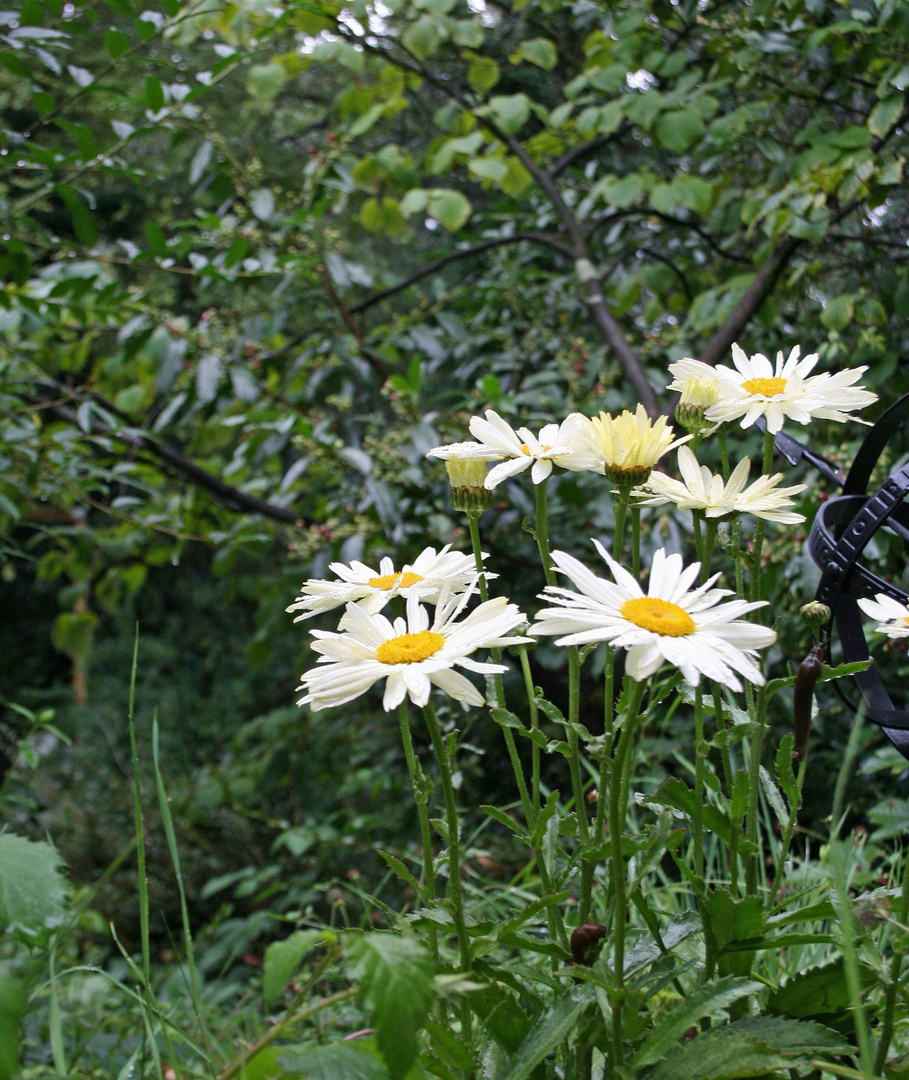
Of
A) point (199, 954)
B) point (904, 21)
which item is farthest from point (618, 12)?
point (199, 954)

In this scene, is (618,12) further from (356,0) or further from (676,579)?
(676,579)

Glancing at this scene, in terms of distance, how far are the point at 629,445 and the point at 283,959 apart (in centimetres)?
28

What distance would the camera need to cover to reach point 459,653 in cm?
37

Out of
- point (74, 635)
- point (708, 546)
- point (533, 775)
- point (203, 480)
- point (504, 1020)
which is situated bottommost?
point (74, 635)

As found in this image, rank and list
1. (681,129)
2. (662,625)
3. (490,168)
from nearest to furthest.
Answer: (662,625), (681,129), (490,168)

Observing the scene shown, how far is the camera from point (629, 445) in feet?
1.37

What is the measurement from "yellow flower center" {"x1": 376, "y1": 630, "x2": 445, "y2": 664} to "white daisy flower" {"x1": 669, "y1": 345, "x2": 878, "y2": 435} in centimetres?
22

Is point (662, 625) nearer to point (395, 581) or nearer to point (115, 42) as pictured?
point (395, 581)

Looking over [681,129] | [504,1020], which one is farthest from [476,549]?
[681,129]

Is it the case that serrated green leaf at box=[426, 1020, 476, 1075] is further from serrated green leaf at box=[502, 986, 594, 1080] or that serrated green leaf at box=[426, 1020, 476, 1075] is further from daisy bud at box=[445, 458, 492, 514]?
daisy bud at box=[445, 458, 492, 514]

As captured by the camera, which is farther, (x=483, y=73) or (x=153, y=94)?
(x=483, y=73)

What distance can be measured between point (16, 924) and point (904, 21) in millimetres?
1280

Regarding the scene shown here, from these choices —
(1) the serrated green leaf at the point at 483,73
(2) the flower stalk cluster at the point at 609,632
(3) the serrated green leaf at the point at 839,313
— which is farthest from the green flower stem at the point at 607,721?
(1) the serrated green leaf at the point at 483,73

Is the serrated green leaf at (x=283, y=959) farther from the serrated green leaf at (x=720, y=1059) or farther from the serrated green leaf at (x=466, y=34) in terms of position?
the serrated green leaf at (x=466, y=34)
